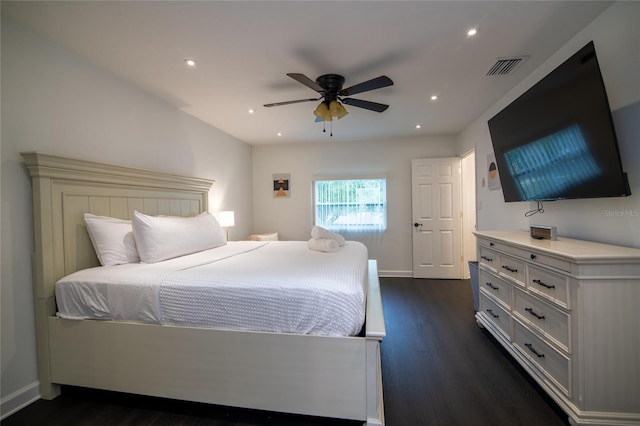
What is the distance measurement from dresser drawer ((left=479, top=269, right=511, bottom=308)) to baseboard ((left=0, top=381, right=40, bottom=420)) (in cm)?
349

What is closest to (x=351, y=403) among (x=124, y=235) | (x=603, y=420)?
(x=603, y=420)

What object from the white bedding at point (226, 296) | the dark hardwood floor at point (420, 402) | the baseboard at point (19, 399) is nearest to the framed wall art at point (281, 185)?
the white bedding at point (226, 296)

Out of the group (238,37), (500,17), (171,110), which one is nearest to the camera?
(500,17)

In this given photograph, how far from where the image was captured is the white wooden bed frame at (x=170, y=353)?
1426 mm

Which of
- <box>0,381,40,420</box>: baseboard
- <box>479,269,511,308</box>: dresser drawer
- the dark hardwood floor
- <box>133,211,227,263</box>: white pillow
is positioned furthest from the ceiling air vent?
<box>0,381,40,420</box>: baseboard

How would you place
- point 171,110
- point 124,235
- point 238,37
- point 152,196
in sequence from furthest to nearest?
point 171,110
point 152,196
point 124,235
point 238,37

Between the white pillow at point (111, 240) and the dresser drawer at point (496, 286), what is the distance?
9.95 ft

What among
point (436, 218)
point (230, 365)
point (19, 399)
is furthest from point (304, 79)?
point (436, 218)

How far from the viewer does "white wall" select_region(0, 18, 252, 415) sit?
164 cm

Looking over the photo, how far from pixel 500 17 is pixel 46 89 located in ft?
10.3

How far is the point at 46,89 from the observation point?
186 centimetres

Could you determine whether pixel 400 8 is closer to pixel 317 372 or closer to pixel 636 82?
pixel 636 82

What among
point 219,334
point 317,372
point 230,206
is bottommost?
point 317,372

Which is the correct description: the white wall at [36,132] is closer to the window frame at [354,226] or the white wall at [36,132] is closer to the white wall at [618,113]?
the window frame at [354,226]
